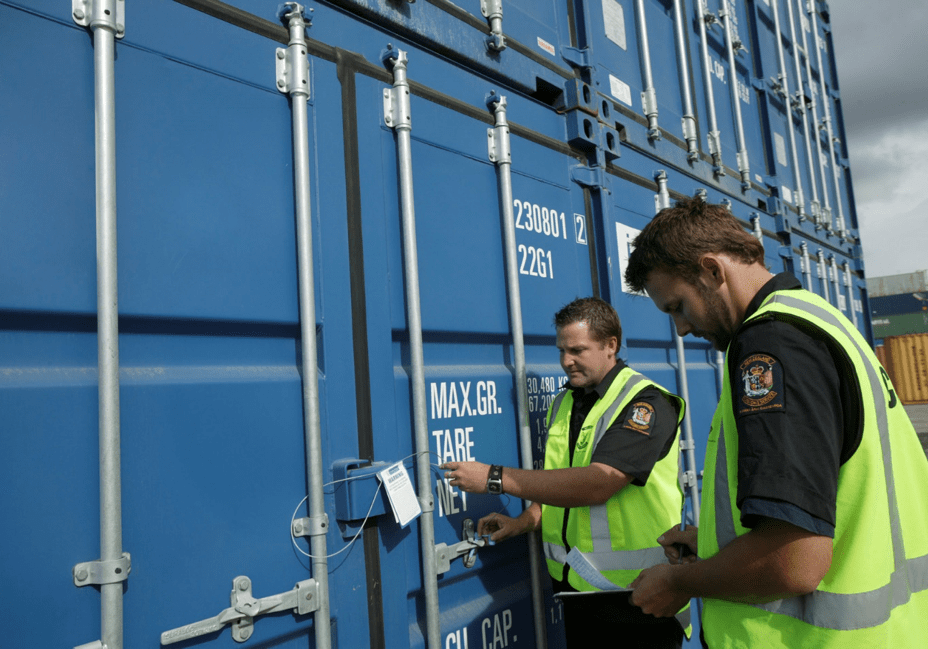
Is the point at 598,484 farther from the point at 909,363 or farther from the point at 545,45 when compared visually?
the point at 909,363

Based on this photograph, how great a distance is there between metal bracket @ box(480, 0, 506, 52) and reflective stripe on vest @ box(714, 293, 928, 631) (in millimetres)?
1470

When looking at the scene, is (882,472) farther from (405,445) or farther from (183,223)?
(183,223)

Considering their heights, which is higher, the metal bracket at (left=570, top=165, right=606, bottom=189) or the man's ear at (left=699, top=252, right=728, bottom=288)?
the metal bracket at (left=570, top=165, right=606, bottom=189)

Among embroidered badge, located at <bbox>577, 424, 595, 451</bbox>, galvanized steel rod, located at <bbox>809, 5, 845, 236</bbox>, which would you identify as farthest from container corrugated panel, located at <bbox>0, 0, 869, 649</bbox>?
galvanized steel rod, located at <bbox>809, 5, 845, 236</bbox>

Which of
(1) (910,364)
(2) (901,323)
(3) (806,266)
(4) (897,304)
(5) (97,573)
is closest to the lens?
(5) (97,573)

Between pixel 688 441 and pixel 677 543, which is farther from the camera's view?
pixel 688 441

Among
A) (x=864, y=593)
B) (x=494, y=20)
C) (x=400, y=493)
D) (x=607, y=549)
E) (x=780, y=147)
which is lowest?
(x=607, y=549)

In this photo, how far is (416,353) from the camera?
5.66 ft

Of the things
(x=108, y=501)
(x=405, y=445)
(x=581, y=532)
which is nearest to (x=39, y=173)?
(x=108, y=501)

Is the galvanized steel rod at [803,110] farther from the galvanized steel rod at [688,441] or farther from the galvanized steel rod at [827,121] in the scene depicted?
the galvanized steel rod at [688,441]

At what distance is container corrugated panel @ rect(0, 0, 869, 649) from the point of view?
118 cm

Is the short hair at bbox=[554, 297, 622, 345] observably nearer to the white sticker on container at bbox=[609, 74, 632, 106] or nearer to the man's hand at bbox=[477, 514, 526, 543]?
the man's hand at bbox=[477, 514, 526, 543]

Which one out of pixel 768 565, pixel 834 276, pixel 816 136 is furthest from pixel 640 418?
pixel 816 136

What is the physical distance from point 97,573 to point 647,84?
2.93m
